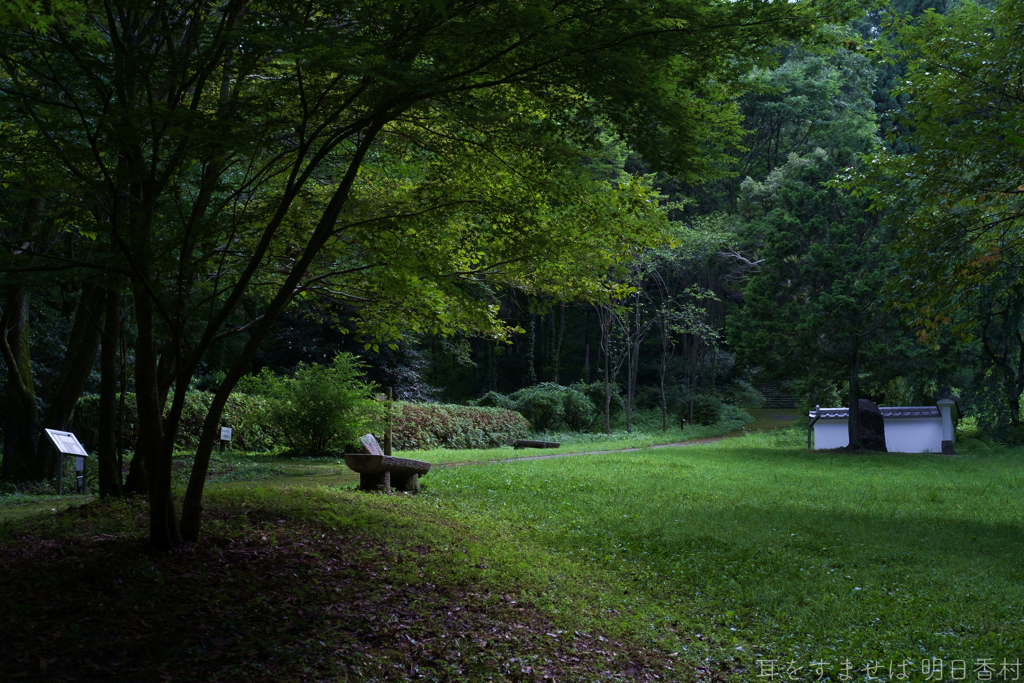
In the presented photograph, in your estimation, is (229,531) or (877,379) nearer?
(229,531)

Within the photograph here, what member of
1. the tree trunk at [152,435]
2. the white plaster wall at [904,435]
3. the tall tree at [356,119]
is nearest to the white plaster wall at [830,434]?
the white plaster wall at [904,435]

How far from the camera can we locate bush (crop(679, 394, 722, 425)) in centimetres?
3275

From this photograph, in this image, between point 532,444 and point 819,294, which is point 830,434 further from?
point 532,444

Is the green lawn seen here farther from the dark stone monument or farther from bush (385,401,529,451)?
the dark stone monument

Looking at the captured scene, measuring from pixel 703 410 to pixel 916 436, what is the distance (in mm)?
11805

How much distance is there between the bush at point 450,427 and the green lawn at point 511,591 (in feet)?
30.3

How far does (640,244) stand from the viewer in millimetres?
7008

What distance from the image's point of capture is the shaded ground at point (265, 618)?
4094 mm

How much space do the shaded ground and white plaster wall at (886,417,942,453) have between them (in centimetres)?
1952

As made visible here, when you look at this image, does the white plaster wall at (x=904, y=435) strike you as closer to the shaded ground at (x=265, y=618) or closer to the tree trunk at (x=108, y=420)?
the shaded ground at (x=265, y=618)

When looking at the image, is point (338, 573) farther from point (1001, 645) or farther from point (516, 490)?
point (516, 490)

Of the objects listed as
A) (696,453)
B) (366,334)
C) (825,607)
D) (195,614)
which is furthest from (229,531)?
(696,453)

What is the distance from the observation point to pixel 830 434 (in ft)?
73.8

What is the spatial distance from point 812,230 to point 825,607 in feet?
54.6
